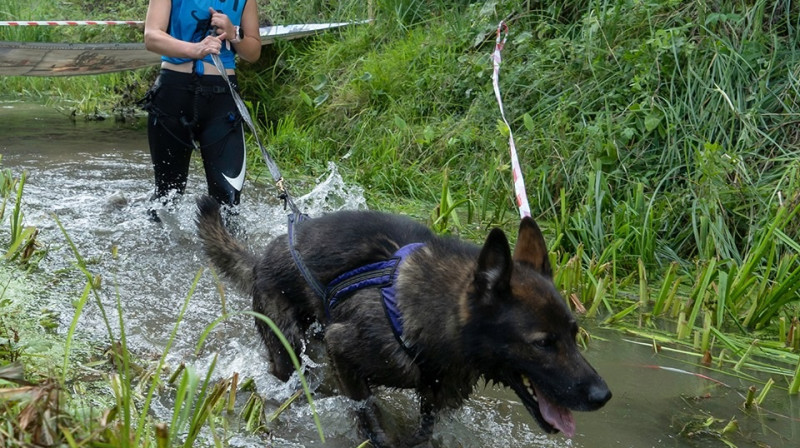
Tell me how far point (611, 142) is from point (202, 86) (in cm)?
310

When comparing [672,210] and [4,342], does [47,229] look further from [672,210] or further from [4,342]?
[672,210]

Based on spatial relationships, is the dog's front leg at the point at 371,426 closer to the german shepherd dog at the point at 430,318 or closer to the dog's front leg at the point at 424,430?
the german shepherd dog at the point at 430,318

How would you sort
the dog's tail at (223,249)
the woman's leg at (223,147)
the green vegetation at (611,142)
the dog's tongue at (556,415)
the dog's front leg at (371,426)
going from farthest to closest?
the woman's leg at (223,147)
the green vegetation at (611,142)
the dog's tail at (223,249)
the dog's front leg at (371,426)
the dog's tongue at (556,415)

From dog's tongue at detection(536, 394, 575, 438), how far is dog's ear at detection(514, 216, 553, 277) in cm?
54

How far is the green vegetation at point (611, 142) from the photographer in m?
5.39

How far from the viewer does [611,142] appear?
6.86 metres

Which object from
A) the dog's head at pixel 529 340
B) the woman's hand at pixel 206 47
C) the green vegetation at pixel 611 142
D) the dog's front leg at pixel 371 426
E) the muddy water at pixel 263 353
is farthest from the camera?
the woman's hand at pixel 206 47

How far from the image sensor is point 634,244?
20.0 feet

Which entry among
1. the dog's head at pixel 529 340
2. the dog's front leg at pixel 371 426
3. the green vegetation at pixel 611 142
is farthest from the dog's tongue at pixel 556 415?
the green vegetation at pixel 611 142

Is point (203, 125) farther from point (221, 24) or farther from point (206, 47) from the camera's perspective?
point (221, 24)

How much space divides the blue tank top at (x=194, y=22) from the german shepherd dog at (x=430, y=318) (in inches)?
73.1

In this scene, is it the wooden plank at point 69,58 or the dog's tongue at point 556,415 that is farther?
the wooden plank at point 69,58

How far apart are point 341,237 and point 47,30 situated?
11.3 m

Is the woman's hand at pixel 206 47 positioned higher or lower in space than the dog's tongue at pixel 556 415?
higher
